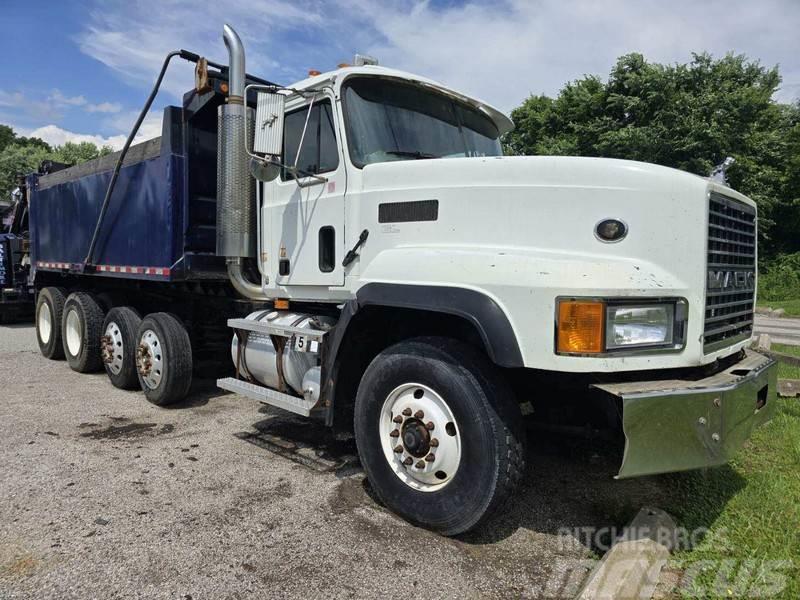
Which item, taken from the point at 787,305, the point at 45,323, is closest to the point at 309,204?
the point at 45,323

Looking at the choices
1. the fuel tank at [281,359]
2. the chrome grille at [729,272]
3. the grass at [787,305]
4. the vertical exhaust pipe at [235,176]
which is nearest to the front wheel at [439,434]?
the fuel tank at [281,359]

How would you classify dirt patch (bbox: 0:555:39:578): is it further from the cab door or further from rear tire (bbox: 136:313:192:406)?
rear tire (bbox: 136:313:192:406)

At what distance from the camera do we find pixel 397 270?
11.5ft

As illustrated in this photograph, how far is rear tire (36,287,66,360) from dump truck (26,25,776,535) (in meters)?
3.79

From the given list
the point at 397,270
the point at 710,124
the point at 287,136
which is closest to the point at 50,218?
the point at 287,136

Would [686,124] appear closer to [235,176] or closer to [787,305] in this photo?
[787,305]

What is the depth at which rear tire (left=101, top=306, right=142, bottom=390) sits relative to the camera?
21.3 feet

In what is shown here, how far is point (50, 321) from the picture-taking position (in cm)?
847

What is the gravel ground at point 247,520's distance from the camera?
9.30 feet

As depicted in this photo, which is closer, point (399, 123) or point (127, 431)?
point (399, 123)

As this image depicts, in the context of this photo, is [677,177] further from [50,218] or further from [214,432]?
[50,218]

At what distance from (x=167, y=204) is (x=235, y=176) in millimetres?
1246

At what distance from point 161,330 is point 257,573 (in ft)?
12.1

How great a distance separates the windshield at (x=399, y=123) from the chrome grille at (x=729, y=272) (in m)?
1.90
